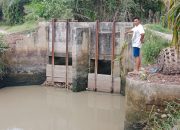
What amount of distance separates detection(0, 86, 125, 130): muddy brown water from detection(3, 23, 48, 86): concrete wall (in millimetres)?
546

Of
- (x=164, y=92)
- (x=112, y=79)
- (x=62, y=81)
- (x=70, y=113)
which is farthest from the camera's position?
(x=62, y=81)

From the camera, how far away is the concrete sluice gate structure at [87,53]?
14.6 meters

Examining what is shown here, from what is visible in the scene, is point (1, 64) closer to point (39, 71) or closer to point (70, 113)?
point (39, 71)

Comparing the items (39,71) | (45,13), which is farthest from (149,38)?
(45,13)

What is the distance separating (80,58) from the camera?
14.8m

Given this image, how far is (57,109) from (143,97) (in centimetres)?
510

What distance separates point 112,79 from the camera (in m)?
14.5

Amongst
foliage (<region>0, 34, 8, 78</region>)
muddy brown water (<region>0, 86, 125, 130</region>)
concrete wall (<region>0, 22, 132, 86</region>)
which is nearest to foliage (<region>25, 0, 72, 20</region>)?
concrete wall (<region>0, 22, 132, 86</region>)

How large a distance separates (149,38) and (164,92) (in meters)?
4.53

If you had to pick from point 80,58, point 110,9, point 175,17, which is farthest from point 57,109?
point 110,9

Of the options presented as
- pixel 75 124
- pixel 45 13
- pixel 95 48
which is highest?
pixel 45 13

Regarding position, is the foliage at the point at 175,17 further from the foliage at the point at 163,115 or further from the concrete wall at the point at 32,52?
the concrete wall at the point at 32,52

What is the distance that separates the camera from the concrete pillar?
14.7 metres

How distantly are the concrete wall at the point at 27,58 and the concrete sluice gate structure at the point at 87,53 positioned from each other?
0.37 meters
